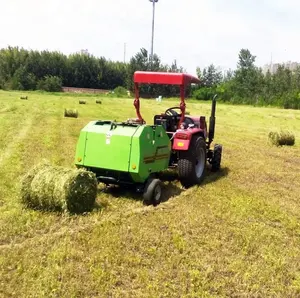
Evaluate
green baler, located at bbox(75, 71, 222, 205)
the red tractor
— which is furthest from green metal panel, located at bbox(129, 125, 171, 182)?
the red tractor

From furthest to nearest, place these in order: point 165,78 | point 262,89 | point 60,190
Answer: 1. point 262,89
2. point 165,78
3. point 60,190

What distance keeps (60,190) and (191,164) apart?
2.90 m

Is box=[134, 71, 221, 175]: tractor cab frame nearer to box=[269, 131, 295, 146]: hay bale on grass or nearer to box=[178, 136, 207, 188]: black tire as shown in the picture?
box=[178, 136, 207, 188]: black tire

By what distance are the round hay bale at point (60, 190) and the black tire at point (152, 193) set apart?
2.86 ft

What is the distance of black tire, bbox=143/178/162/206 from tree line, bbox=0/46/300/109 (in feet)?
132

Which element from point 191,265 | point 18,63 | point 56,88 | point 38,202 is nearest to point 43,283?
point 191,265

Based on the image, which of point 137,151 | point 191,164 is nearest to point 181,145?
point 191,164

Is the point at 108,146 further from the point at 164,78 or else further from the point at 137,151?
the point at 164,78

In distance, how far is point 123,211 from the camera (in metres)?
6.79

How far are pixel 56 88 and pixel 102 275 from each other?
5640cm

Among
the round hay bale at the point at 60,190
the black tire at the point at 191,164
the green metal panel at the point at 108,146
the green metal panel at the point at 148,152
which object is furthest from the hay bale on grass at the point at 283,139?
the round hay bale at the point at 60,190

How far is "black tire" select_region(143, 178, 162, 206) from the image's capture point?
279 inches

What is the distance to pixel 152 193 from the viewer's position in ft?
23.2

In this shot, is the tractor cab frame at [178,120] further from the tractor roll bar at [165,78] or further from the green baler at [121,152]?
the green baler at [121,152]
